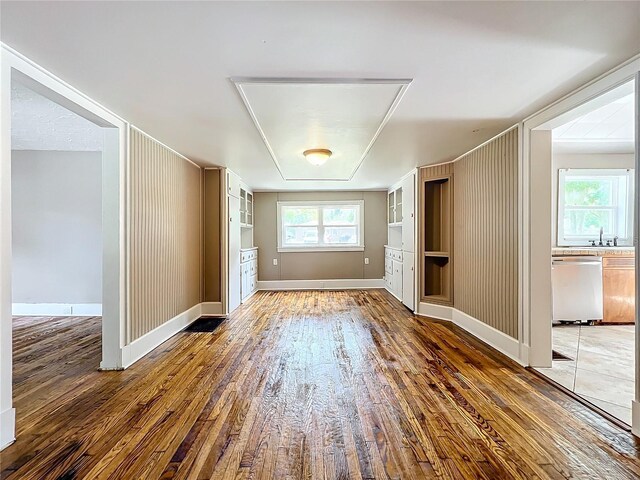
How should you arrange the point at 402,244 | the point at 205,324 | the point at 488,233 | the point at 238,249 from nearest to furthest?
the point at 488,233 < the point at 205,324 < the point at 238,249 < the point at 402,244

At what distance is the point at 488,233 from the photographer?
3699mm

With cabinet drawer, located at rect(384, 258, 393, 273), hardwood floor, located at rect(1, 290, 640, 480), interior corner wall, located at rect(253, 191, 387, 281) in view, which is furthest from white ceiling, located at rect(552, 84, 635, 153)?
interior corner wall, located at rect(253, 191, 387, 281)

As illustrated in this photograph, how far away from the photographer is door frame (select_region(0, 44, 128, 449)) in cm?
187

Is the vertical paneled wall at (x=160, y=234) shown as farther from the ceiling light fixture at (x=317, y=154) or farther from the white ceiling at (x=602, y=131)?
the white ceiling at (x=602, y=131)

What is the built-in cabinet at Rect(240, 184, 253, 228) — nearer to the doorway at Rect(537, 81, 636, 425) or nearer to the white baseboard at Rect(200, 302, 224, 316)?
the white baseboard at Rect(200, 302, 224, 316)

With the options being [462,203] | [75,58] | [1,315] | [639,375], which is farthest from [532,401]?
[75,58]

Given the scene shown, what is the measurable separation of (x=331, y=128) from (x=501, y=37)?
5.48ft

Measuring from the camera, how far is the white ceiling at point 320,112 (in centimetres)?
229

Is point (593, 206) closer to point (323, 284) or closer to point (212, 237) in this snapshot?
point (323, 284)

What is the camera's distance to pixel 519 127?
307 centimetres

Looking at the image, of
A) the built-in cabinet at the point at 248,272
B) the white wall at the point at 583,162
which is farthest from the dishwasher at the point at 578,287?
the built-in cabinet at the point at 248,272

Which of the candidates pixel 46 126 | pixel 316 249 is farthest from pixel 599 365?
pixel 46 126

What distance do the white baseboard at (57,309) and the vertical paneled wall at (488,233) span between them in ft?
17.2

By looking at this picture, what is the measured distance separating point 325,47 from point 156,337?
129 inches
